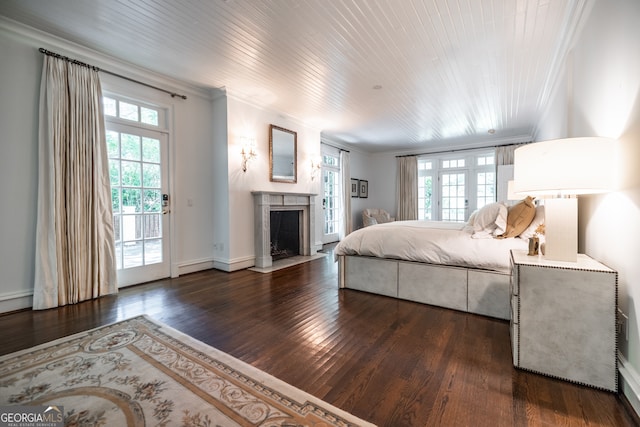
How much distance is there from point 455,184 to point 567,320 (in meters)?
6.38

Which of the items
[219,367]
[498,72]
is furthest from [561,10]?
[219,367]

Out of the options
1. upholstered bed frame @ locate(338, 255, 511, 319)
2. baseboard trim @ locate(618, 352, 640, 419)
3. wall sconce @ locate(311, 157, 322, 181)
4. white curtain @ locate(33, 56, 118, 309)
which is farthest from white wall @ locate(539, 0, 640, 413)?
white curtain @ locate(33, 56, 118, 309)

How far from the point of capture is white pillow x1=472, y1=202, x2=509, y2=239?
2.61m

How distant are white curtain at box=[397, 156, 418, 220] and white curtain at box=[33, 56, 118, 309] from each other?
6691 millimetres

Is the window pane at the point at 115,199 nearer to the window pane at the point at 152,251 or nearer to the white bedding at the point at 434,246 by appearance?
the window pane at the point at 152,251

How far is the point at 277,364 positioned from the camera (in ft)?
5.81

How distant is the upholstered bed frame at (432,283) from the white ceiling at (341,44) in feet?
7.31

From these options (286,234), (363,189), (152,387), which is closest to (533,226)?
(152,387)

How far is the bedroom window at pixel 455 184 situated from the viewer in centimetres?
701

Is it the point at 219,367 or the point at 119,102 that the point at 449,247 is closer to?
the point at 219,367

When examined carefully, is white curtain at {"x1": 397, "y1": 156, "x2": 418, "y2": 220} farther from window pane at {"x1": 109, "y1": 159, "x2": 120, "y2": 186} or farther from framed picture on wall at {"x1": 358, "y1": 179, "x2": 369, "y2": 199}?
window pane at {"x1": 109, "y1": 159, "x2": 120, "y2": 186}

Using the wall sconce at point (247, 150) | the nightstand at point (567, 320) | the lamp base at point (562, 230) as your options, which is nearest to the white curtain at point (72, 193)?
the wall sconce at point (247, 150)

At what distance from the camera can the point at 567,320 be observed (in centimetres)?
156

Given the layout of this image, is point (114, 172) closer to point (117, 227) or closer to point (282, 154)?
point (117, 227)
